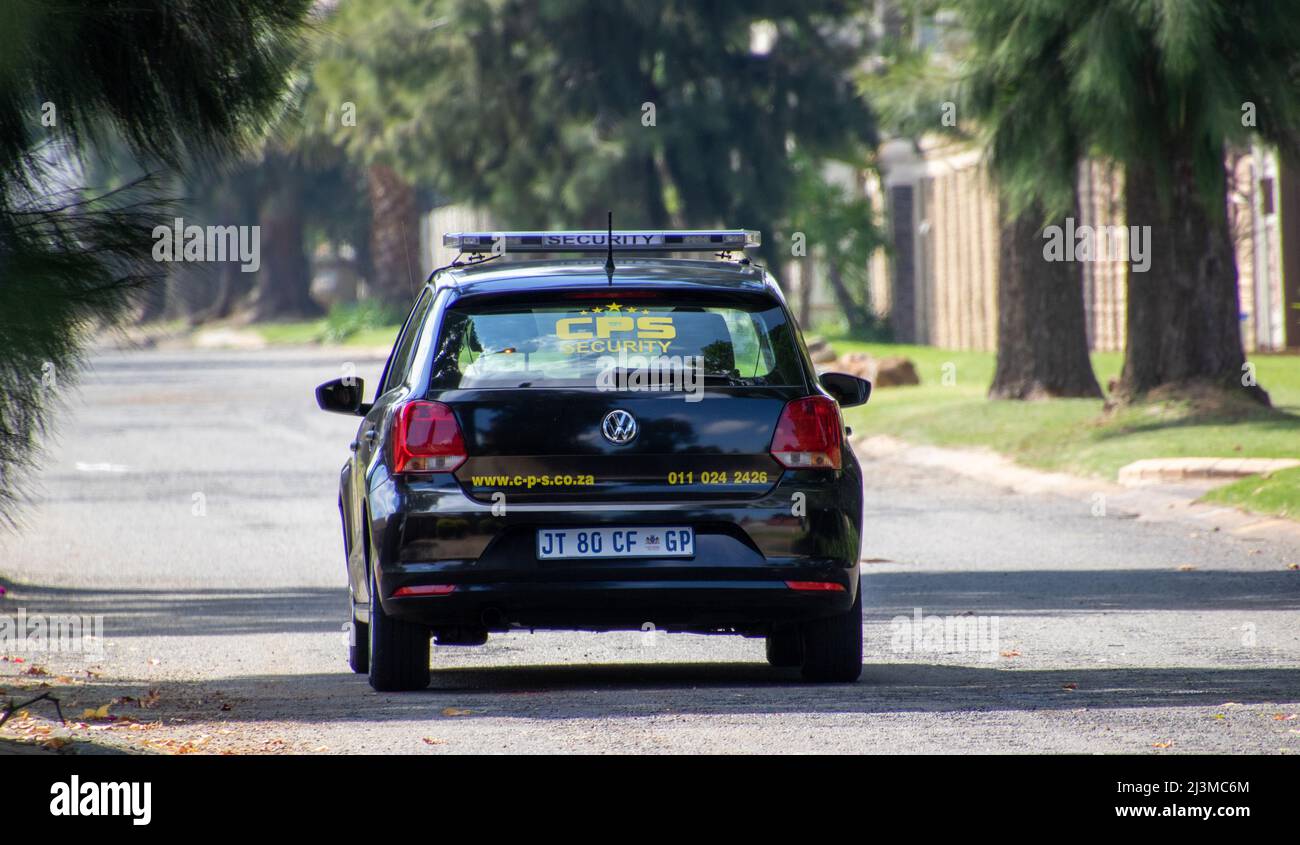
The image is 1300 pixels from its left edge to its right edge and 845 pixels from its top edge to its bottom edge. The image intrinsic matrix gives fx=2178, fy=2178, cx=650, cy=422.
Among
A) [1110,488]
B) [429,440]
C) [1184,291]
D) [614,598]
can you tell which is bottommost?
[1110,488]

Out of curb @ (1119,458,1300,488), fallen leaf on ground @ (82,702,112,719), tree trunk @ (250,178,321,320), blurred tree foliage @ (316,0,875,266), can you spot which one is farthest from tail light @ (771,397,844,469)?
tree trunk @ (250,178,321,320)

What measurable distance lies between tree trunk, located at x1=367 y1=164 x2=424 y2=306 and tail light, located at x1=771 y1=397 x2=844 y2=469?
52.3 m

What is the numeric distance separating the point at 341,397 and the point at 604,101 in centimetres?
3398

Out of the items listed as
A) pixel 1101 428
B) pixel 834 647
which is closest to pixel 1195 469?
pixel 1101 428

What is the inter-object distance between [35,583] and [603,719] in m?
7.54

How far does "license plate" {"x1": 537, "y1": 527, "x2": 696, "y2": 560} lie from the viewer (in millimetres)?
7824

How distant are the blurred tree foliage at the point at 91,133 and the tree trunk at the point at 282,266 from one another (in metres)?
67.8

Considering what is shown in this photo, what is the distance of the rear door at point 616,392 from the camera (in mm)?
7848

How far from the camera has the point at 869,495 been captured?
18406 mm

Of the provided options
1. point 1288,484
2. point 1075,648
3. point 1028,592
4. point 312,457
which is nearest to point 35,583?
point 1028,592

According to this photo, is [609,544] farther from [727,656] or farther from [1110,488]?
[1110,488]

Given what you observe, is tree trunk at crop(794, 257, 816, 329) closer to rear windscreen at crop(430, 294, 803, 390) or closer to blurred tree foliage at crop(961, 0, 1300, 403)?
blurred tree foliage at crop(961, 0, 1300, 403)

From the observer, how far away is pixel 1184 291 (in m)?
20.2

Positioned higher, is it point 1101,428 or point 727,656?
point 1101,428
